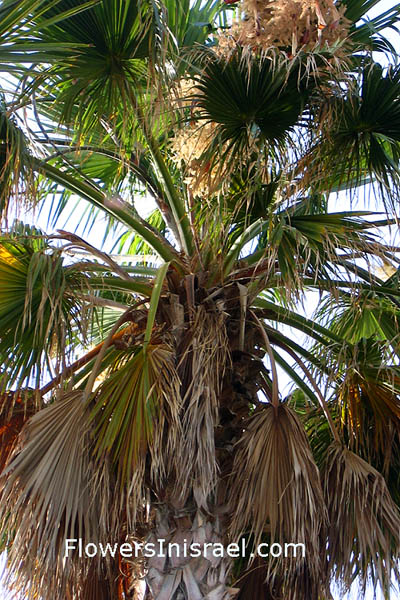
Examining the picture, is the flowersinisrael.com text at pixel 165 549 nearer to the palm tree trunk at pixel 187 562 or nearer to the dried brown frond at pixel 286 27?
the palm tree trunk at pixel 187 562

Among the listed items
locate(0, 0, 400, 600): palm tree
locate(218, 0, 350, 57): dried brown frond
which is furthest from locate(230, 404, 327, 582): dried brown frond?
locate(218, 0, 350, 57): dried brown frond

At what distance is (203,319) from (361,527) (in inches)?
52.6

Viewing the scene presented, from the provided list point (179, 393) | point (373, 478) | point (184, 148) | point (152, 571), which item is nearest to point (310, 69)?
point (184, 148)

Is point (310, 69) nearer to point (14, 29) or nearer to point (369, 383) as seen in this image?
point (14, 29)

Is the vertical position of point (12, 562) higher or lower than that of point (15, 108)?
lower

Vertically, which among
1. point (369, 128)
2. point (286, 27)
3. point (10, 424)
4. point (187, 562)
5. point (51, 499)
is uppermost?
point (286, 27)

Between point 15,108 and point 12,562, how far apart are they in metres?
2.16

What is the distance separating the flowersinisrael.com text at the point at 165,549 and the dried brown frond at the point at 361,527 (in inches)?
14.9

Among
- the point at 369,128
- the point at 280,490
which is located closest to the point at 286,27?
the point at 369,128

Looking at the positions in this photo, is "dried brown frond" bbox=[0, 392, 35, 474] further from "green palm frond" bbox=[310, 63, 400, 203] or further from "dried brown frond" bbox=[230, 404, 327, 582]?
"green palm frond" bbox=[310, 63, 400, 203]

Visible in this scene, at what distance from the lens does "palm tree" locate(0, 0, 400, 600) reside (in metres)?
3.88

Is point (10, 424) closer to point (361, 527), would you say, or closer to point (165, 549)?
point (165, 549)

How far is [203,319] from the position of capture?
14.4 feet

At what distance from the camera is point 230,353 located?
4520mm
